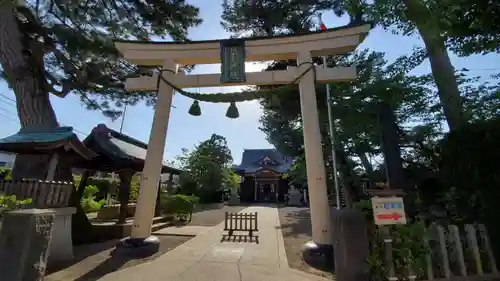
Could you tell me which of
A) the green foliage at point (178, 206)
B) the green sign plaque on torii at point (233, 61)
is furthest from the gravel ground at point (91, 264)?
the green foliage at point (178, 206)

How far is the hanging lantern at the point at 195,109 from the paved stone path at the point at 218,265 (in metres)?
3.29

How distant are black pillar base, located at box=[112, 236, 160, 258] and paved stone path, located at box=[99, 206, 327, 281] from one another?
13.9 inches

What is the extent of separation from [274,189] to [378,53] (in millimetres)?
20791

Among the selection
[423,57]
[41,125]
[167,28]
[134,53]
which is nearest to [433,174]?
[423,57]

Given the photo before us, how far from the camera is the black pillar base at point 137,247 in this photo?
520 cm

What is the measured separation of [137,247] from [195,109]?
339 centimetres

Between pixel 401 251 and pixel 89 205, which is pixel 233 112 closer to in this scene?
pixel 401 251

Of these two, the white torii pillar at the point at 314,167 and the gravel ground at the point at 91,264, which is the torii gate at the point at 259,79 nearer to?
the white torii pillar at the point at 314,167

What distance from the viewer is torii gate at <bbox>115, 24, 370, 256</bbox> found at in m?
5.34

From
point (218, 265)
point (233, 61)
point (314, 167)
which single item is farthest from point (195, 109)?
point (218, 265)

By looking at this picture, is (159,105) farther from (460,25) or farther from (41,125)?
(460,25)

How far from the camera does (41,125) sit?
21.0ft

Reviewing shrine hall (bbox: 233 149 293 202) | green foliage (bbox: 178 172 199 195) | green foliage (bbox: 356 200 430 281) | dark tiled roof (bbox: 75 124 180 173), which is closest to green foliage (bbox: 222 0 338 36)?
dark tiled roof (bbox: 75 124 180 173)

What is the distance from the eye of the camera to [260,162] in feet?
99.5
